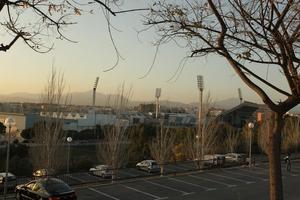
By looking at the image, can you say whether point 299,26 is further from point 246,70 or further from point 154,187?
point 154,187

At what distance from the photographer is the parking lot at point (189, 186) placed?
20.9m

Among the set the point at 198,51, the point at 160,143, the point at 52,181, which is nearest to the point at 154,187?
the point at 52,181

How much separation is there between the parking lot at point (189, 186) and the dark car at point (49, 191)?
2177 millimetres

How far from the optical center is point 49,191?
17.3 metres

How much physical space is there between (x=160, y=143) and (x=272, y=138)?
26.5m

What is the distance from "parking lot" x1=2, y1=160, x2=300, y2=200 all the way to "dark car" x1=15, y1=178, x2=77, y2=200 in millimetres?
2177

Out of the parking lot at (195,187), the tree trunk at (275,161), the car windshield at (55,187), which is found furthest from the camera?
the parking lot at (195,187)

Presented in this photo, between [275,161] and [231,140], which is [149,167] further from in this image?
[275,161]

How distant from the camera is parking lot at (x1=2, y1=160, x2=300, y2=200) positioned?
822 inches

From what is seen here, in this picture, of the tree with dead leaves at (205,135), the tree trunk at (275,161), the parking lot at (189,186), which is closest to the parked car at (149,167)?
the tree with dead leaves at (205,135)

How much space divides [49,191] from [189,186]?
831cm

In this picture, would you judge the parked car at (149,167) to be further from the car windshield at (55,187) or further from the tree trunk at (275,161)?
the tree trunk at (275,161)

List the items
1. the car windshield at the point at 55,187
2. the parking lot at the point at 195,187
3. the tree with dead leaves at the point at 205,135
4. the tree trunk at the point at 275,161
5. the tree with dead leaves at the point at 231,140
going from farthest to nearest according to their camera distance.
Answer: the tree with dead leaves at the point at 231,140 → the tree with dead leaves at the point at 205,135 → the parking lot at the point at 195,187 → the car windshield at the point at 55,187 → the tree trunk at the point at 275,161

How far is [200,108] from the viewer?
124 ft
